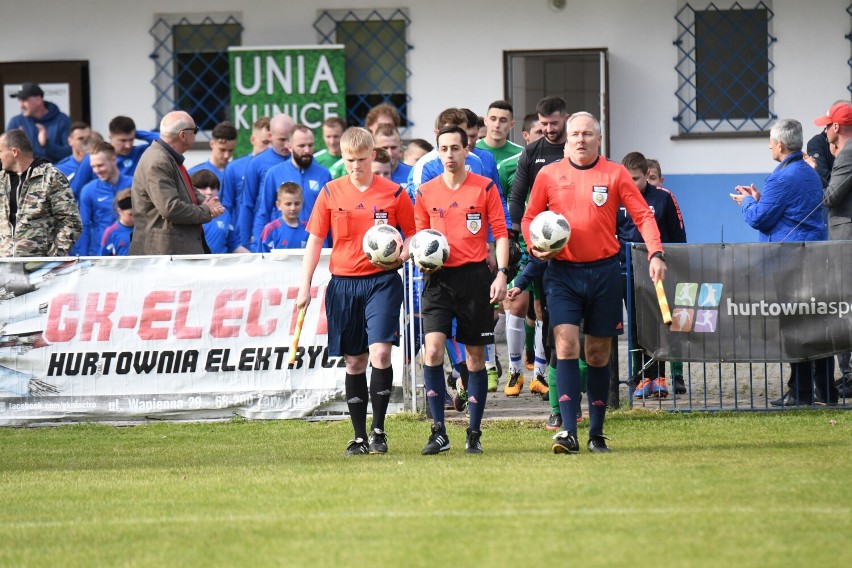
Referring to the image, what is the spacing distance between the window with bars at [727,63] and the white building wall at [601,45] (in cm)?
11

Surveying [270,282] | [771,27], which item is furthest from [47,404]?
[771,27]

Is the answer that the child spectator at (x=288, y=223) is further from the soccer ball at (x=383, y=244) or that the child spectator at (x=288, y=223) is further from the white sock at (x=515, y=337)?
the soccer ball at (x=383, y=244)

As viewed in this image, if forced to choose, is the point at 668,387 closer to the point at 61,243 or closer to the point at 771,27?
the point at 61,243

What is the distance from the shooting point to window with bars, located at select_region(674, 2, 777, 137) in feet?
59.7

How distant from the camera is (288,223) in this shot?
42.4 ft

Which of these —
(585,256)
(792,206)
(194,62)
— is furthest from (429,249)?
(194,62)

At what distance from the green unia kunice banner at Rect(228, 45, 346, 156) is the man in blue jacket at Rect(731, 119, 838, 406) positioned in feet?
26.2

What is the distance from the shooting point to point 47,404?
37.8ft

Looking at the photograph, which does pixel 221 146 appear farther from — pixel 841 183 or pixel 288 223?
pixel 841 183

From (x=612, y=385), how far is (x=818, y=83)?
26.9 ft

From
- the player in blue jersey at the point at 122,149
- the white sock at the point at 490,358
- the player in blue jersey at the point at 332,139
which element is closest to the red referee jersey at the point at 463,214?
the white sock at the point at 490,358

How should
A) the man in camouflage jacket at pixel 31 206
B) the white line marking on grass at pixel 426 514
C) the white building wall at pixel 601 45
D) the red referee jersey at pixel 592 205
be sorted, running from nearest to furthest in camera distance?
the white line marking on grass at pixel 426 514 → the red referee jersey at pixel 592 205 → the man in camouflage jacket at pixel 31 206 → the white building wall at pixel 601 45

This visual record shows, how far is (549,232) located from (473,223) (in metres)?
0.62

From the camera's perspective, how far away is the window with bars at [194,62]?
18859mm
